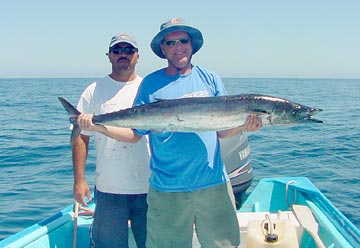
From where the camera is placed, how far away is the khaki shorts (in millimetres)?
3686

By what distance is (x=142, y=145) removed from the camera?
13.4 ft

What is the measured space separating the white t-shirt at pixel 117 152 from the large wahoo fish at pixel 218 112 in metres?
0.51

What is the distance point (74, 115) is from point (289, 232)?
2.26 metres

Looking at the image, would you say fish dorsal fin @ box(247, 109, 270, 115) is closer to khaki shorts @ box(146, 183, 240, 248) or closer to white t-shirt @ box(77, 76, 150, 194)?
khaki shorts @ box(146, 183, 240, 248)

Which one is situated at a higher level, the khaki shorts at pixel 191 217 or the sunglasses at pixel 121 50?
the sunglasses at pixel 121 50

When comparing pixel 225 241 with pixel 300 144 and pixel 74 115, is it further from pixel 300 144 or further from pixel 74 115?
pixel 300 144

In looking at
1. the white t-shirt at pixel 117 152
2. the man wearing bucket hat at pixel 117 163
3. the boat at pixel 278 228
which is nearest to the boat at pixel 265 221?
the boat at pixel 278 228

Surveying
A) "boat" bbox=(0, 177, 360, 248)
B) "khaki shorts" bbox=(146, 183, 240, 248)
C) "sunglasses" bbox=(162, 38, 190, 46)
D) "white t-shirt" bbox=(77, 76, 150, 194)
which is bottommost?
"boat" bbox=(0, 177, 360, 248)

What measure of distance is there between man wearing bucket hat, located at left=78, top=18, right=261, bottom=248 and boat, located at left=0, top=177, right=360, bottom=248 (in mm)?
360

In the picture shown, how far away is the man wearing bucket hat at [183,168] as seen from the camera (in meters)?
3.63

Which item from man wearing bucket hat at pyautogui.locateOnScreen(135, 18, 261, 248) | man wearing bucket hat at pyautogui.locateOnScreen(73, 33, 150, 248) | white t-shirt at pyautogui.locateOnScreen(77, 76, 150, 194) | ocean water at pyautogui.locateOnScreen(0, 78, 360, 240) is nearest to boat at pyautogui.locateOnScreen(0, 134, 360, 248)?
man wearing bucket hat at pyautogui.locateOnScreen(135, 18, 261, 248)

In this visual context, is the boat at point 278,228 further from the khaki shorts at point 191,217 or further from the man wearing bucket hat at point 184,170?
the man wearing bucket hat at point 184,170

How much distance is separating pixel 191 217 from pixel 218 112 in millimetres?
1016

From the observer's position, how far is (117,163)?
4055 millimetres
